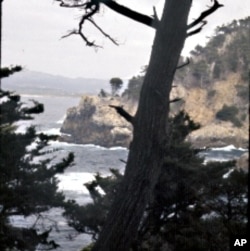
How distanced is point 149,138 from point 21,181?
14617mm

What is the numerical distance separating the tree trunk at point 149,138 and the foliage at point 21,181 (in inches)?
346

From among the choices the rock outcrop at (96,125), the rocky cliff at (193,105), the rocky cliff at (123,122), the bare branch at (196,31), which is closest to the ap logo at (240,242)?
the bare branch at (196,31)

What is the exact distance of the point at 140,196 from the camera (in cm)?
400

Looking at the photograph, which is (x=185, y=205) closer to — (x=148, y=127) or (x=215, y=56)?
(x=148, y=127)

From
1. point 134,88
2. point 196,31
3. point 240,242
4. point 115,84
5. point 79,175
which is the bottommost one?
point 79,175

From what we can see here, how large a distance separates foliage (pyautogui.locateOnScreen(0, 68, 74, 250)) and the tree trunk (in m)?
8.78

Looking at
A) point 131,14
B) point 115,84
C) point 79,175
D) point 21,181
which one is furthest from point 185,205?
point 115,84

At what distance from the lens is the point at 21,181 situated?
17.8 meters

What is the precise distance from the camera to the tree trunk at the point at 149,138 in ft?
13.1

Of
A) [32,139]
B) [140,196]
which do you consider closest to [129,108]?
[32,139]

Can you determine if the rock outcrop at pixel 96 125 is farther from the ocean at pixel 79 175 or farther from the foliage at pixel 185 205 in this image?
the foliage at pixel 185 205

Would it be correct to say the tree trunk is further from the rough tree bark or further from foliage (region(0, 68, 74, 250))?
foliage (region(0, 68, 74, 250))

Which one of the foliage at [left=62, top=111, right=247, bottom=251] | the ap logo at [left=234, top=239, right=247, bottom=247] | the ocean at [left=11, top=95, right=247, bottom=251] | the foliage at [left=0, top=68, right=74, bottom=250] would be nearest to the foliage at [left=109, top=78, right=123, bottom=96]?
the ocean at [left=11, top=95, right=247, bottom=251]

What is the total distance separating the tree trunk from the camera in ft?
13.1
